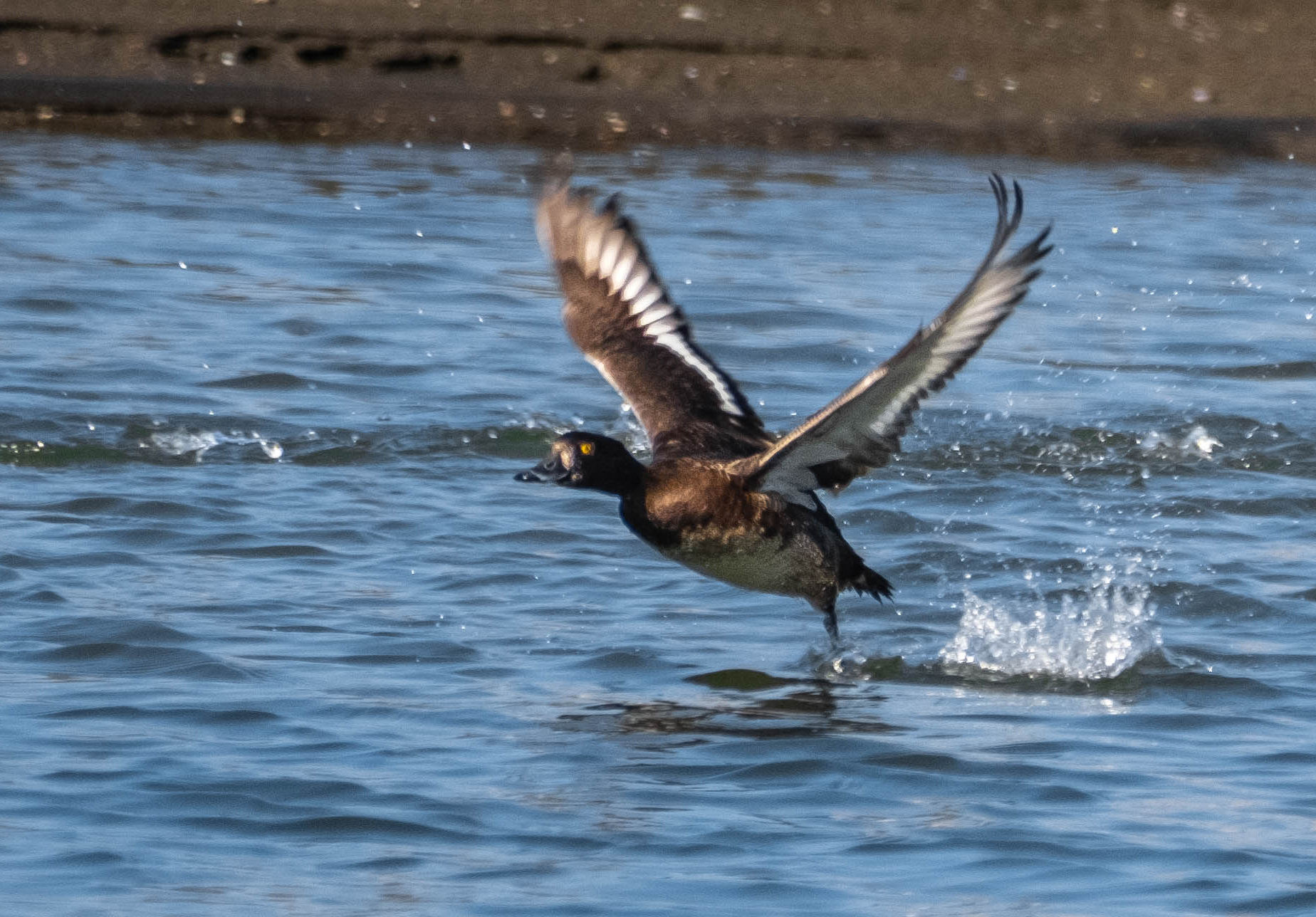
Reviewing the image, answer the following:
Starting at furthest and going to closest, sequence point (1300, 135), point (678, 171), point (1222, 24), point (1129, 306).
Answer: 1. point (1222, 24)
2. point (1300, 135)
3. point (678, 171)
4. point (1129, 306)

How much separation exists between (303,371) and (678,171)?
5.72 meters

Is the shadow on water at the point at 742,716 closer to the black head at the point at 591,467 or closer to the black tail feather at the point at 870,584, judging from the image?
the black tail feather at the point at 870,584

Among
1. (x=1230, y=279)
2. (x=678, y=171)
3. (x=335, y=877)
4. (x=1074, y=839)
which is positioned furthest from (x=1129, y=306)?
(x=335, y=877)

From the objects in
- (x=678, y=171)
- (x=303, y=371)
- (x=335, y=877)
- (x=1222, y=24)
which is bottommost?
(x=335, y=877)

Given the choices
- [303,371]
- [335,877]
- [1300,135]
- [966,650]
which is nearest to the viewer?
[335,877]

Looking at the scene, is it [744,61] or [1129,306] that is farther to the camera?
[744,61]

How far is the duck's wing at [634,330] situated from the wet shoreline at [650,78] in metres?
8.24

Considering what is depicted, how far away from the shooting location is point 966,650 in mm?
6605

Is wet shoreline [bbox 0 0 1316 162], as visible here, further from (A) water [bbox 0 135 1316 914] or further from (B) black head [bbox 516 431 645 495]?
(B) black head [bbox 516 431 645 495]

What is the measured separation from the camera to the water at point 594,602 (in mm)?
4977

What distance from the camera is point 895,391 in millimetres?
5711

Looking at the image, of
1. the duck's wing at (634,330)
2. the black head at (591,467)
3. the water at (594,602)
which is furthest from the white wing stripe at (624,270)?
the black head at (591,467)

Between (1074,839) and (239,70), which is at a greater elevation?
(239,70)

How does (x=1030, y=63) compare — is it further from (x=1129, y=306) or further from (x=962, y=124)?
(x=1129, y=306)
